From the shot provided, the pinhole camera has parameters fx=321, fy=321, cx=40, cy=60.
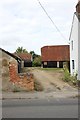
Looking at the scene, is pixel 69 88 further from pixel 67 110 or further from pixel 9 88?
pixel 67 110

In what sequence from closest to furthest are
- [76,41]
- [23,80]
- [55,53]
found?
[23,80] < [76,41] < [55,53]

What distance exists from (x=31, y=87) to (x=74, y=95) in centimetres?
386

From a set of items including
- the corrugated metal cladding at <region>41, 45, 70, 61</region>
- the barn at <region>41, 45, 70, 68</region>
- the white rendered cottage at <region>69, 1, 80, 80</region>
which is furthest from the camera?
the corrugated metal cladding at <region>41, 45, 70, 61</region>

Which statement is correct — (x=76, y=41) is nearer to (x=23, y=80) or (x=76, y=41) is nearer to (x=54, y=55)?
(x=23, y=80)

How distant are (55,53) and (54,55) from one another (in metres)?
0.62

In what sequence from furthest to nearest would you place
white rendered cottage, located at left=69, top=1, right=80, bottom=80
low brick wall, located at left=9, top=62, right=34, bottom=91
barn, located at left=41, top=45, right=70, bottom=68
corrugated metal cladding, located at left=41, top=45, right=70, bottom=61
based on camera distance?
corrugated metal cladding, located at left=41, top=45, right=70, bottom=61 → barn, located at left=41, top=45, right=70, bottom=68 → white rendered cottage, located at left=69, top=1, right=80, bottom=80 → low brick wall, located at left=9, top=62, right=34, bottom=91

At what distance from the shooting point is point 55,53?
211ft

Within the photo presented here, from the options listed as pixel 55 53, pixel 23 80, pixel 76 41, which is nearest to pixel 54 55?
pixel 55 53

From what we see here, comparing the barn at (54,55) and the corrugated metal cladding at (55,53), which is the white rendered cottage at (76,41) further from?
the corrugated metal cladding at (55,53)

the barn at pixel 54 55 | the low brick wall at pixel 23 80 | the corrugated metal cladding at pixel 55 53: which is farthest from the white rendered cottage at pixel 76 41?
the corrugated metal cladding at pixel 55 53

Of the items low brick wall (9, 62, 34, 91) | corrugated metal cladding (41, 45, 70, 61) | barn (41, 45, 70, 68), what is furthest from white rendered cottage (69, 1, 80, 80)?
corrugated metal cladding (41, 45, 70, 61)

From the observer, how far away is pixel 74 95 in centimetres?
2169

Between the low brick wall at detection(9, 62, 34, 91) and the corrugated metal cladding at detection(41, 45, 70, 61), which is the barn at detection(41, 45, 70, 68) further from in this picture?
the low brick wall at detection(9, 62, 34, 91)

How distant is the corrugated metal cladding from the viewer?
62.9 m
